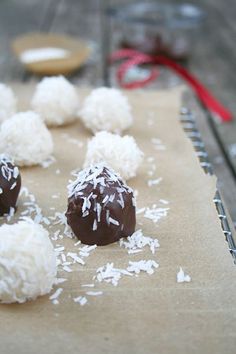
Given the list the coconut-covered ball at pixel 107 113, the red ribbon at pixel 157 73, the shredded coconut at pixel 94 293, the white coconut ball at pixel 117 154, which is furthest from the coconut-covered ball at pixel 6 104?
the shredded coconut at pixel 94 293

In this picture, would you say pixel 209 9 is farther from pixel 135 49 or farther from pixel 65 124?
pixel 65 124

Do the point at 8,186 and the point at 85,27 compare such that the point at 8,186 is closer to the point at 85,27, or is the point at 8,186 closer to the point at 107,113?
the point at 107,113

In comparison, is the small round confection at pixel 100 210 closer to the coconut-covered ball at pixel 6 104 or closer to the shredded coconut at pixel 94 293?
the shredded coconut at pixel 94 293

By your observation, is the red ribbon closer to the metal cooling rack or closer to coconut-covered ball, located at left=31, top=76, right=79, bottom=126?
the metal cooling rack

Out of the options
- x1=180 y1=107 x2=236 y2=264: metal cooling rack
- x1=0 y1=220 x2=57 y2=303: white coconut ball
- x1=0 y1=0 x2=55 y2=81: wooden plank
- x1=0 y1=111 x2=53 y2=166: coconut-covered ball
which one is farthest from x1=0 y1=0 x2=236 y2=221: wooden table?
x1=0 y1=220 x2=57 y2=303: white coconut ball

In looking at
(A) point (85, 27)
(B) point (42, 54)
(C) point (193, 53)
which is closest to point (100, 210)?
(B) point (42, 54)

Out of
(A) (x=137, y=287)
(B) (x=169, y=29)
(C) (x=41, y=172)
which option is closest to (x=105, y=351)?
(A) (x=137, y=287)
